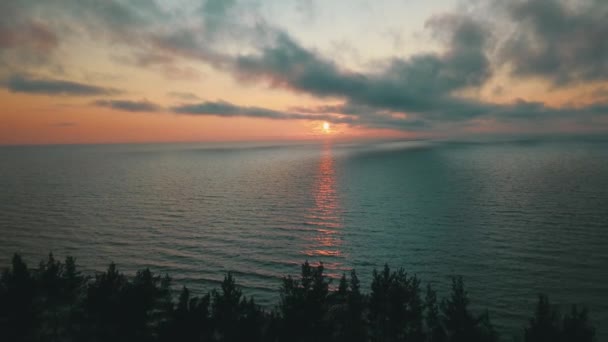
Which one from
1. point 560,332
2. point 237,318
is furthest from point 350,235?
point 560,332

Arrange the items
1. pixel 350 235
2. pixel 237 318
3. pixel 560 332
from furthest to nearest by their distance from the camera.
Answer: pixel 350 235, pixel 237 318, pixel 560 332

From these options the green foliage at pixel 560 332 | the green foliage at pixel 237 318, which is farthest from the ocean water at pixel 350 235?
the green foliage at pixel 237 318

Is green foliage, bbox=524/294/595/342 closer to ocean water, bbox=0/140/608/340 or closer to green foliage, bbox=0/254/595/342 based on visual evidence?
green foliage, bbox=0/254/595/342

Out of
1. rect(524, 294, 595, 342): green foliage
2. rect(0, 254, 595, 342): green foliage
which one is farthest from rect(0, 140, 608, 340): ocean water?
rect(0, 254, 595, 342): green foliage

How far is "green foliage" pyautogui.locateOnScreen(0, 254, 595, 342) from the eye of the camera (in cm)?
2231

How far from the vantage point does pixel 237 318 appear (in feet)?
80.6

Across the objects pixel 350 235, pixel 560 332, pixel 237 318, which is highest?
pixel 560 332

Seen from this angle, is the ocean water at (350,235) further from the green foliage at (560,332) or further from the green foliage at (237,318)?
the green foliage at (237,318)

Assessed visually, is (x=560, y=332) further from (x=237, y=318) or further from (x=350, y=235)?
(x=350, y=235)

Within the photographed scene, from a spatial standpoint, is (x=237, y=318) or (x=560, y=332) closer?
(x=560, y=332)

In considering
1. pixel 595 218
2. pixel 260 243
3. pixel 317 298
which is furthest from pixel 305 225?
pixel 595 218

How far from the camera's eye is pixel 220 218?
222 ft

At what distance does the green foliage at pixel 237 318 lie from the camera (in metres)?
22.3

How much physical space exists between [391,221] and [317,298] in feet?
137
